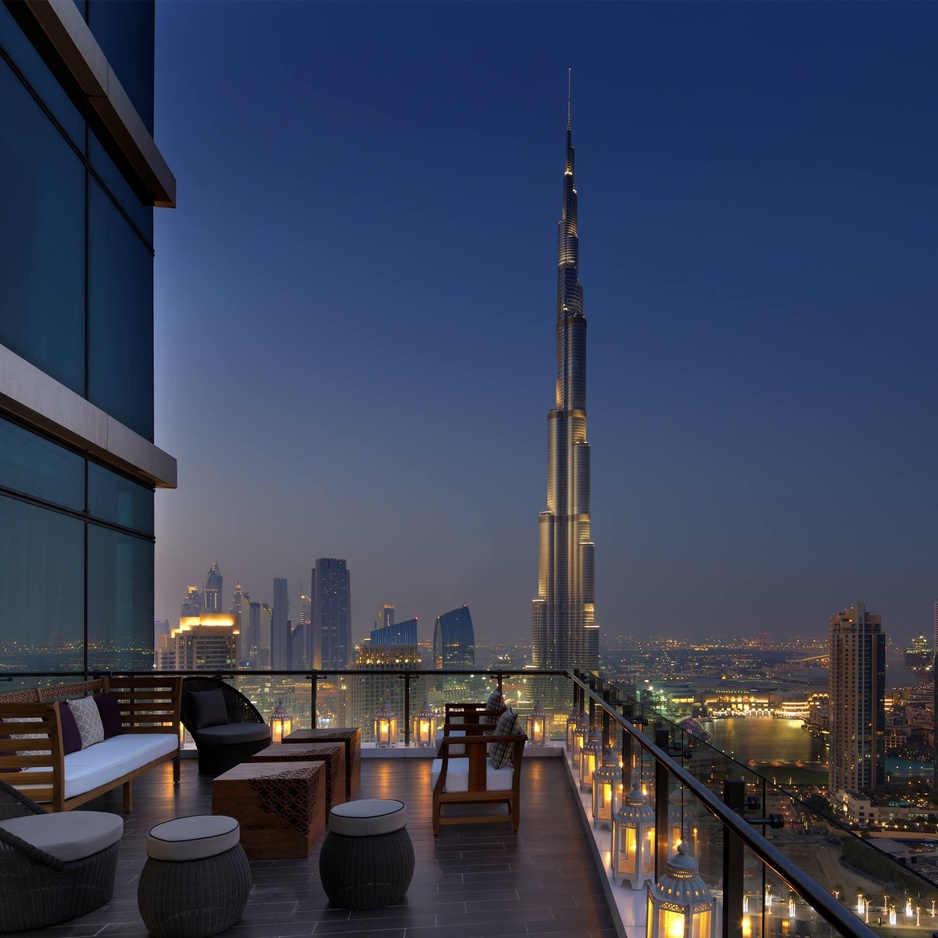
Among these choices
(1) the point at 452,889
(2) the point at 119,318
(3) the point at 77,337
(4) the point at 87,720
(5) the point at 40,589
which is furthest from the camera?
(2) the point at 119,318

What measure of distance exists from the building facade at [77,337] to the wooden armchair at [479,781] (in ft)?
11.6

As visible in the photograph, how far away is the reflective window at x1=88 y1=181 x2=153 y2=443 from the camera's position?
8383 mm

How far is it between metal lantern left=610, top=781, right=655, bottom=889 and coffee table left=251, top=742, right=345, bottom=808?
247cm

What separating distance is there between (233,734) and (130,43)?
7783 millimetres

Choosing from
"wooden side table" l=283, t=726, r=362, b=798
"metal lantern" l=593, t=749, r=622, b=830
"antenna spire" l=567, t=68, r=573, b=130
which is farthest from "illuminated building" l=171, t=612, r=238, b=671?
"antenna spire" l=567, t=68, r=573, b=130

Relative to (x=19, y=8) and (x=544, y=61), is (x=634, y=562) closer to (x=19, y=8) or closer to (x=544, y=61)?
(x=544, y=61)

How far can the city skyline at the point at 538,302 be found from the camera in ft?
86.9

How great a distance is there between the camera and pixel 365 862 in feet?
13.7

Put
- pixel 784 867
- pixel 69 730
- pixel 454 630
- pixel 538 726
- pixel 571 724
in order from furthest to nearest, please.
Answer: pixel 454 630
pixel 538 726
pixel 571 724
pixel 69 730
pixel 784 867

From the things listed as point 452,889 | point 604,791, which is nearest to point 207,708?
point 452,889

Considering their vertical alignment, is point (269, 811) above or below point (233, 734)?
above

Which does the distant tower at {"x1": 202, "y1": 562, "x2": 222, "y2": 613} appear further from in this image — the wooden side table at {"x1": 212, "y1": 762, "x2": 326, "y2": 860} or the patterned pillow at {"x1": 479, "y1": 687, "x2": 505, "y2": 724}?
the wooden side table at {"x1": 212, "y1": 762, "x2": 326, "y2": 860}

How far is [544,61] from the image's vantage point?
39.5 metres

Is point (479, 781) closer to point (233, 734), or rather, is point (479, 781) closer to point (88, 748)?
point (233, 734)
